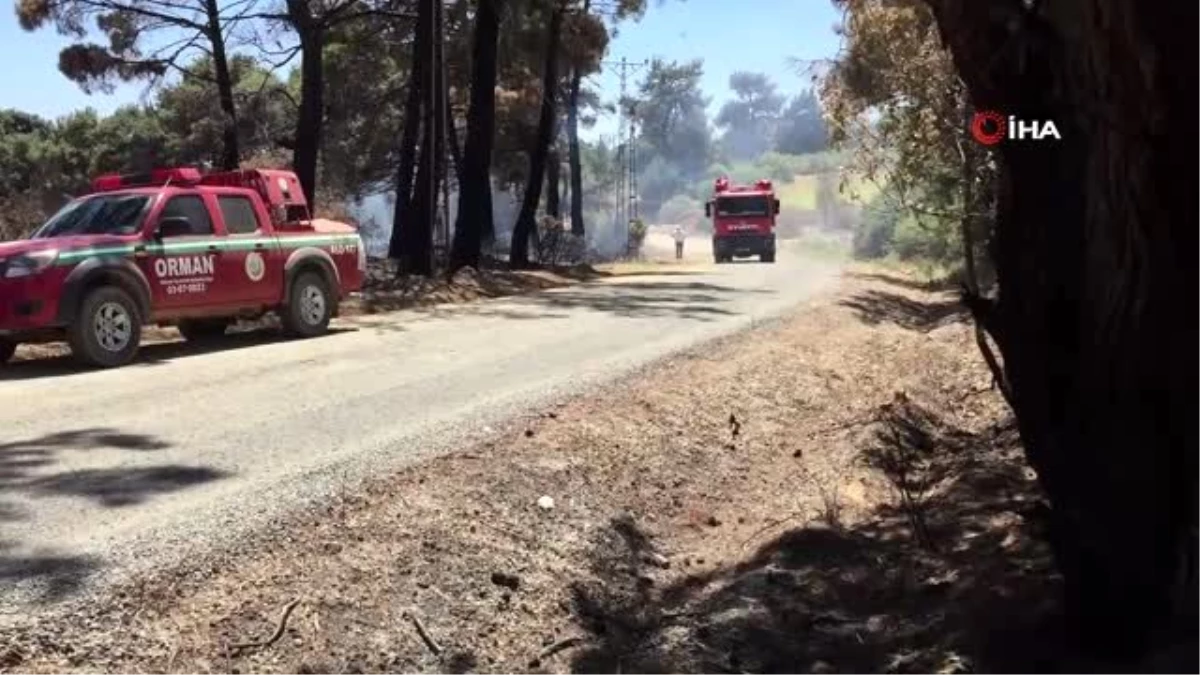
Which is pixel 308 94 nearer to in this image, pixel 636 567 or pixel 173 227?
pixel 173 227

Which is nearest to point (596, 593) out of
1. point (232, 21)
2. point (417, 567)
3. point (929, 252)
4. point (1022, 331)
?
point (417, 567)

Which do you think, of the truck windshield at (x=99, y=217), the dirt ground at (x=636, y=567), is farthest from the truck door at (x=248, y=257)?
the dirt ground at (x=636, y=567)

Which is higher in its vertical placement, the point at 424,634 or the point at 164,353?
the point at 164,353

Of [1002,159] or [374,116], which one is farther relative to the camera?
[374,116]

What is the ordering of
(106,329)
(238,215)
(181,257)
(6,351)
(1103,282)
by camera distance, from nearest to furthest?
(1103,282) → (106,329) → (6,351) → (181,257) → (238,215)

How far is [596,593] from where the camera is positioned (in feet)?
21.2

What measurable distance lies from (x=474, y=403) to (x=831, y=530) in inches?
138

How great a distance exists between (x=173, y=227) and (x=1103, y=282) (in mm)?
10571

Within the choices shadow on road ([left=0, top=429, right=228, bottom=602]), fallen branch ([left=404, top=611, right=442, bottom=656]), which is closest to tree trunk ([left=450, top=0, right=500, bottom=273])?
shadow on road ([left=0, top=429, right=228, bottom=602])

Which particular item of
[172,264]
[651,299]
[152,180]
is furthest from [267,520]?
[651,299]

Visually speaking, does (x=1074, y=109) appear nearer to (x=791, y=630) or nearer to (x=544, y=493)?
(x=791, y=630)

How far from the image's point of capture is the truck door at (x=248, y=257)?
13867 mm

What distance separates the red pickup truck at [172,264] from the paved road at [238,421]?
0.43 meters

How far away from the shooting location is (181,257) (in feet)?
43.1
